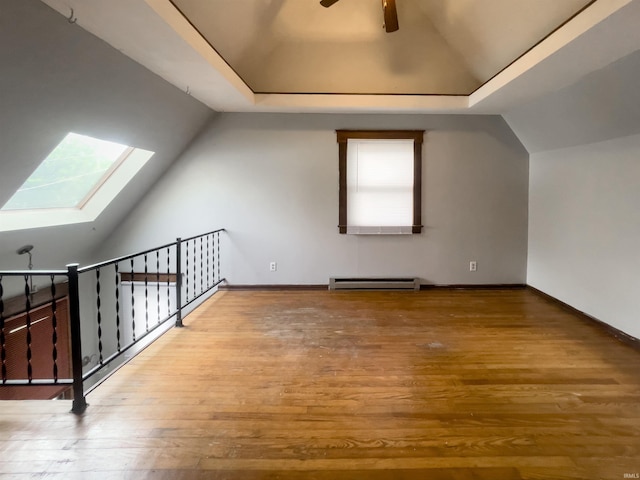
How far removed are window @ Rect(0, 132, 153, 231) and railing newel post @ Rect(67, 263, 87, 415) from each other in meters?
1.53

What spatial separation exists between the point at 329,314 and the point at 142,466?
236 cm

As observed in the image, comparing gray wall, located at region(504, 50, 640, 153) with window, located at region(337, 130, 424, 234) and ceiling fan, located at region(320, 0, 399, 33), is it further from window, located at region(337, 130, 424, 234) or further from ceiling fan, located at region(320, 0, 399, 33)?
ceiling fan, located at region(320, 0, 399, 33)

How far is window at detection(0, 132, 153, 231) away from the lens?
11.1ft

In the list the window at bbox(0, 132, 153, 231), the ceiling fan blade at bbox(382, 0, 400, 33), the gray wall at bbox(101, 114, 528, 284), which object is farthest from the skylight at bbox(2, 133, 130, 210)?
the ceiling fan blade at bbox(382, 0, 400, 33)

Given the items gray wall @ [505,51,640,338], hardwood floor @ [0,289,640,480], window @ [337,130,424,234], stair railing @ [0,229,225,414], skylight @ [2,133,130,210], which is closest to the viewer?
hardwood floor @ [0,289,640,480]

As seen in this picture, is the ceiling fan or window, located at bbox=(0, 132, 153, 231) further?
window, located at bbox=(0, 132, 153, 231)

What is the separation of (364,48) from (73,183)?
3469 millimetres

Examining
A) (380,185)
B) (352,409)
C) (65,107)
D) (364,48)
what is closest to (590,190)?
(380,185)

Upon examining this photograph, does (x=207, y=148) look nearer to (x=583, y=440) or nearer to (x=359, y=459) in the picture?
(x=359, y=459)

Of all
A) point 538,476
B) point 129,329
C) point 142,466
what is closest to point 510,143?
point 538,476

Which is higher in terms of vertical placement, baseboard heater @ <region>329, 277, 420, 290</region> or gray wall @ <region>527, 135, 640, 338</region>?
gray wall @ <region>527, 135, 640, 338</region>

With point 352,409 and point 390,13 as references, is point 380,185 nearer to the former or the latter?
point 390,13

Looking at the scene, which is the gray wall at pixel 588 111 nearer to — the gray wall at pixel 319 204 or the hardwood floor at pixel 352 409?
the gray wall at pixel 319 204

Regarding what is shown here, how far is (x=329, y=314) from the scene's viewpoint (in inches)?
154
